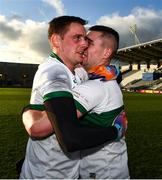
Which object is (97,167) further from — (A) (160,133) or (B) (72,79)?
(A) (160,133)

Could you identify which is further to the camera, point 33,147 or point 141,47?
point 141,47

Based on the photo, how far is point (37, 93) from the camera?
2.75m

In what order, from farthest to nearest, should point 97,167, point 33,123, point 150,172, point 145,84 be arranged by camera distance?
point 145,84 → point 150,172 → point 97,167 → point 33,123

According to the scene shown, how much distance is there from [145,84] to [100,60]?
73564 mm

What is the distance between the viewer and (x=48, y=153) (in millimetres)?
2781

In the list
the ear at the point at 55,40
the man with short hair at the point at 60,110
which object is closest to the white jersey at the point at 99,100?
the man with short hair at the point at 60,110

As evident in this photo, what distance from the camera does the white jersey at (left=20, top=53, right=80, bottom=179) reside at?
265cm

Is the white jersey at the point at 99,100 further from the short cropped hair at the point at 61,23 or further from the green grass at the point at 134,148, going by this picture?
the green grass at the point at 134,148

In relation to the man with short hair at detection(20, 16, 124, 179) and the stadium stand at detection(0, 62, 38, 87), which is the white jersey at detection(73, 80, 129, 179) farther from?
the stadium stand at detection(0, 62, 38, 87)

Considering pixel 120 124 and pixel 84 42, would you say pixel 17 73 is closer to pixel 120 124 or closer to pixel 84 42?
pixel 84 42

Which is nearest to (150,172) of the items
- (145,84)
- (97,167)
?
(97,167)

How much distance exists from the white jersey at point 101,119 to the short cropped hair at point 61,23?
1.43 ft

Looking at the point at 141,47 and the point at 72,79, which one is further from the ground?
the point at 141,47

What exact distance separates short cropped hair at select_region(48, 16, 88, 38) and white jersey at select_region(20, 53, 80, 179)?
21 cm
